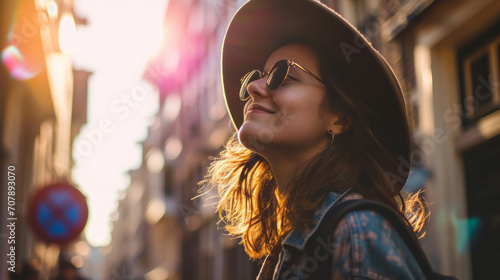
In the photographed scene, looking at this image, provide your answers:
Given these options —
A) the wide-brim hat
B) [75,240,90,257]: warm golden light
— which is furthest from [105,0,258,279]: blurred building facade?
the wide-brim hat

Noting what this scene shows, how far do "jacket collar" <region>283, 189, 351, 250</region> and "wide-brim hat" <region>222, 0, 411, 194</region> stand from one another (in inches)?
11.7

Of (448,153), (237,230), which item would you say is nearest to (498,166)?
(448,153)

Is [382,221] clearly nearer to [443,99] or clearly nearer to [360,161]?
[360,161]

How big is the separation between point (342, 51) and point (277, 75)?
0.24 metres

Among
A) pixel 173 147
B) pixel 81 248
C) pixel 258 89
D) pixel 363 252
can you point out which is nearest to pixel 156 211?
pixel 173 147

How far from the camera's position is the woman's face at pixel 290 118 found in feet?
5.91

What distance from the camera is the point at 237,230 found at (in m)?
2.21

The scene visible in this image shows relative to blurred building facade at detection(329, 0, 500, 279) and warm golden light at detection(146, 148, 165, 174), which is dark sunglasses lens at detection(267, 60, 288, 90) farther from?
warm golden light at detection(146, 148, 165, 174)

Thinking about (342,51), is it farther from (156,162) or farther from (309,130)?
(156,162)

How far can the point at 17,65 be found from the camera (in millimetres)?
7484

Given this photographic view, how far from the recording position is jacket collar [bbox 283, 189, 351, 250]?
61.8 inches

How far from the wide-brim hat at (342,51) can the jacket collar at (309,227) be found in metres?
0.30

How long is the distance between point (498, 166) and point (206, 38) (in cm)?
1656

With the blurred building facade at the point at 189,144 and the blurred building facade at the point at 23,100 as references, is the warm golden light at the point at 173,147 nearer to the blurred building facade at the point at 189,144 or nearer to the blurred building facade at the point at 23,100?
the blurred building facade at the point at 189,144
